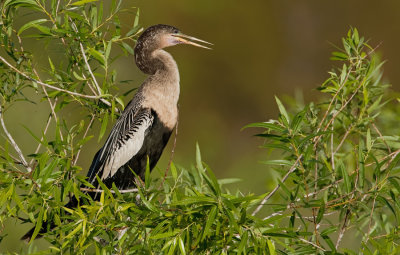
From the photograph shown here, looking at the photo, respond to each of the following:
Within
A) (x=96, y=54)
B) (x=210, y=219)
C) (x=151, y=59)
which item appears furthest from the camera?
(x=151, y=59)

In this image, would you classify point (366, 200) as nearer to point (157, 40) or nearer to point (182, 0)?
point (157, 40)

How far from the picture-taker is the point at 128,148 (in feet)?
11.6

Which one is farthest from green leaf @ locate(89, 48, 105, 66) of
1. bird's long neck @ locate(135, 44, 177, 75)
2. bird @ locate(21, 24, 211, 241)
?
bird's long neck @ locate(135, 44, 177, 75)

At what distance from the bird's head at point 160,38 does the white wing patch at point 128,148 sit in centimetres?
53

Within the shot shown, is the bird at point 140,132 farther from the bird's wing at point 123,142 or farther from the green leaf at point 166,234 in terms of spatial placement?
the green leaf at point 166,234

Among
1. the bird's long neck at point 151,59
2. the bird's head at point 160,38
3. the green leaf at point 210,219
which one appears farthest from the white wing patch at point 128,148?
the green leaf at point 210,219

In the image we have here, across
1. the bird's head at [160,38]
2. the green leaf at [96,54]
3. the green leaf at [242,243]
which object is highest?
the bird's head at [160,38]

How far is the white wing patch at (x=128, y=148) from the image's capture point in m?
3.46

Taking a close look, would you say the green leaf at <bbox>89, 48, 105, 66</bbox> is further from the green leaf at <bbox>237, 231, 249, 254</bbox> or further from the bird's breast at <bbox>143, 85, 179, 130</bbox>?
the green leaf at <bbox>237, 231, 249, 254</bbox>

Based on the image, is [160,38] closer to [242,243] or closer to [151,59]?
[151,59]

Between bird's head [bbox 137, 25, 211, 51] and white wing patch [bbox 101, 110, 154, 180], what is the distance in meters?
0.53

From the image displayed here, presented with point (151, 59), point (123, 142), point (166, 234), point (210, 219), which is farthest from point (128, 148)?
point (210, 219)

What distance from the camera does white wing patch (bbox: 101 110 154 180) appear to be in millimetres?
3463

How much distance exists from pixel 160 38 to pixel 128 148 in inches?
29.4
